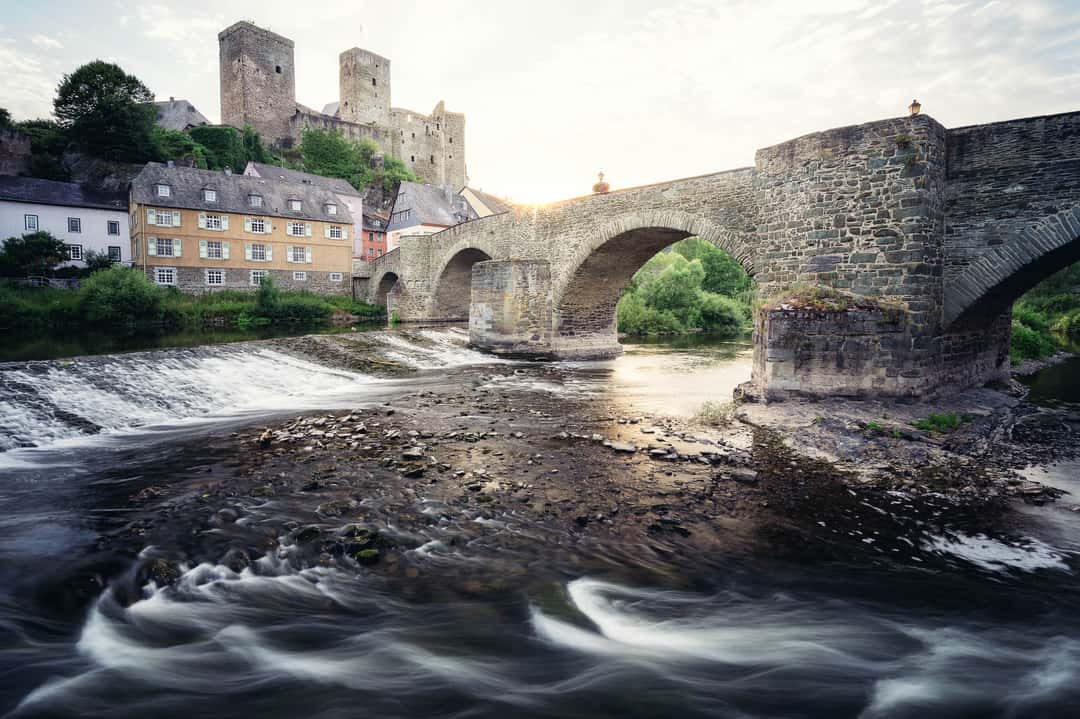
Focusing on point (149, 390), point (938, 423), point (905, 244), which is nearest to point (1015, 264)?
point (905, 244)

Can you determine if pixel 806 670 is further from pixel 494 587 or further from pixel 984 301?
pixel 984 301

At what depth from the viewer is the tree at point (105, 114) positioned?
38.0m

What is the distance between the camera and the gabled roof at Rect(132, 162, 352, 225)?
3109 centimetres

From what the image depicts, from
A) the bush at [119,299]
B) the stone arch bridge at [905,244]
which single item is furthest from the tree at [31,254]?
the stone arch bridge at [905,244]

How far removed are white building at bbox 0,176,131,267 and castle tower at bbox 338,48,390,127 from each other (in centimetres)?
3221

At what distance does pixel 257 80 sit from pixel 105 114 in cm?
1884

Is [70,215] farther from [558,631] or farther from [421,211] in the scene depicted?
[558,631]

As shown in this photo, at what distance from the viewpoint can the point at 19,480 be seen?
517 cm

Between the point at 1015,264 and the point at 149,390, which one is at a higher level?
the point at 1015,264

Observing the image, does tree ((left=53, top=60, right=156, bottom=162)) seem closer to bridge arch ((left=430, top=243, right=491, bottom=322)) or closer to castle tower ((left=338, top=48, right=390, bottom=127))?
castle tower ((left=338, top=48, right=390, bottom=127))

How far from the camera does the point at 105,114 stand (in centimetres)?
3816

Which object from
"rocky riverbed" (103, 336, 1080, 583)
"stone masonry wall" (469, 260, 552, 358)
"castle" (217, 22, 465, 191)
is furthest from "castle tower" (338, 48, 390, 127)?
"rocky riverbed" (103, 336, 1080, 583)

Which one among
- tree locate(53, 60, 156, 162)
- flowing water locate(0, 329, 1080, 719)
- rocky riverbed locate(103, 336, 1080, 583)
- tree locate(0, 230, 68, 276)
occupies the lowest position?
flowing water locate(0, 329, 1080, 719)

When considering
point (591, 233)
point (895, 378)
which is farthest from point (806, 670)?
point (591, 233)
